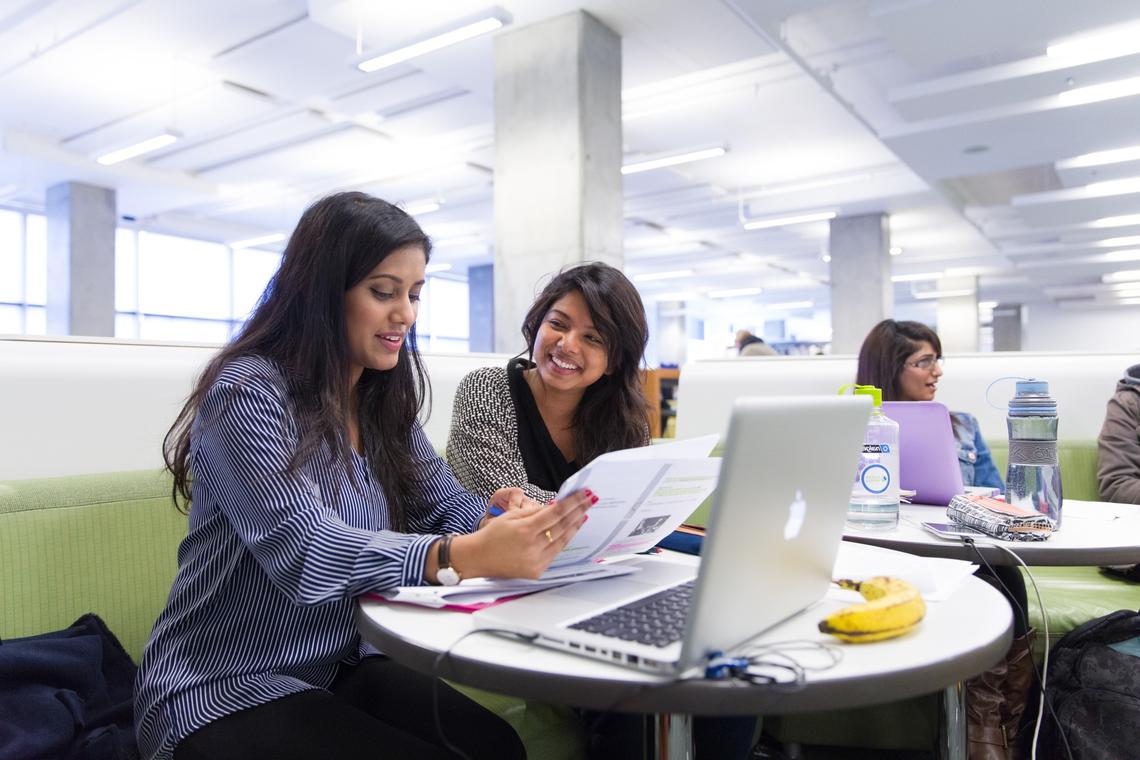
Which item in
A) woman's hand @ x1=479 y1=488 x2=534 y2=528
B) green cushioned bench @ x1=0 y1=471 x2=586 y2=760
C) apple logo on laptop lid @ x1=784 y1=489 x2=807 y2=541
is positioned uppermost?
apple logo on laptop lid @ x1=784 y1=489 x2=807 y2=541

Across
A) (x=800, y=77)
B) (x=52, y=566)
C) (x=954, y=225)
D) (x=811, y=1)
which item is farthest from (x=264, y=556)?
(x=954, y=225)

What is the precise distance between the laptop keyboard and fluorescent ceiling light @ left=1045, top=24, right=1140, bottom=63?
6.52m

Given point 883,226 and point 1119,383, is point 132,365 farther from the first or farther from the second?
point 883,226

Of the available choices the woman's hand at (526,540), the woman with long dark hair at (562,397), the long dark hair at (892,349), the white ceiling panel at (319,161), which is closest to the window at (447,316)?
the white ceiling panel at (319,161)

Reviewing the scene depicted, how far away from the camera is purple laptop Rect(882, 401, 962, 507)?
179 cm

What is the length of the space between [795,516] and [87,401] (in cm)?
171

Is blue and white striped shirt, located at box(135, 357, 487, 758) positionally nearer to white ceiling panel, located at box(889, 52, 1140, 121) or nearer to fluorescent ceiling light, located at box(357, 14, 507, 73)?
fluorescent ceiling light, located at box(357, 14, 507, 73)

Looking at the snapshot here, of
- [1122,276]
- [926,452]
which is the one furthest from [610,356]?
[1122,276]

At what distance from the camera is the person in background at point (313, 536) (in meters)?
1.08

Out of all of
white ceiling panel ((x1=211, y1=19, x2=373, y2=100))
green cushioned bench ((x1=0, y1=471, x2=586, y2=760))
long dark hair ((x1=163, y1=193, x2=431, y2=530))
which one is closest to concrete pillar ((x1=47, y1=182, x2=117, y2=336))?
white ceiling panel ((x1=211, y1=19, x2=373, y2=100))

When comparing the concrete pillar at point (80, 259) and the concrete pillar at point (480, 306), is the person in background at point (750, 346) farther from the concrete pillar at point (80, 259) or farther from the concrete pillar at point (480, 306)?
the concrete pillar at point (480, 306)

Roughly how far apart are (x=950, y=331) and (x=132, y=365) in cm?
1796

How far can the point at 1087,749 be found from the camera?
1.72m

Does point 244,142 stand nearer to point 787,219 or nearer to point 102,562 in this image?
point 787,219
